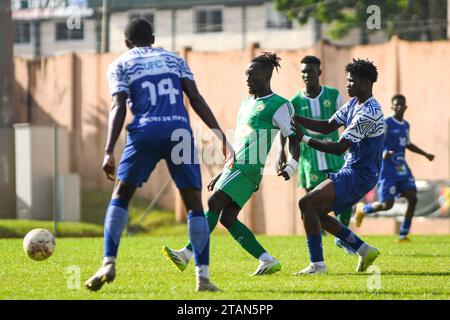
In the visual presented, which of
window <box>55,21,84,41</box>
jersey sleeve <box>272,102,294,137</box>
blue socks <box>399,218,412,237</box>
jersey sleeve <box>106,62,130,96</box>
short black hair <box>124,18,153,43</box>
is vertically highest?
window <box>55,21,84,41</box>

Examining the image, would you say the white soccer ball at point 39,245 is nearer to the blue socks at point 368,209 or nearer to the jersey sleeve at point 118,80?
the jersey sleeve at point 118,80

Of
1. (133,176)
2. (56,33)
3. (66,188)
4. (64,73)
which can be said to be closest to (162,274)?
(133,176)

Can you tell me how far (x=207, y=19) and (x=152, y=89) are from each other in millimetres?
43833

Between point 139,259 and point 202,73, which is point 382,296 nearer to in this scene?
point 139,259

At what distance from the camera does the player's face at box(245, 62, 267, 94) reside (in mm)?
11648

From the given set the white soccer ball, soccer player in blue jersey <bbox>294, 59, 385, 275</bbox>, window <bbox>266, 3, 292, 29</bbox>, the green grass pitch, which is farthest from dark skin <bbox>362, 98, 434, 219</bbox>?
window <bbox>266, 3, 292, 29</bbox>

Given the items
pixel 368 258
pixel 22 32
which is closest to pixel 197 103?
pixel 368 258

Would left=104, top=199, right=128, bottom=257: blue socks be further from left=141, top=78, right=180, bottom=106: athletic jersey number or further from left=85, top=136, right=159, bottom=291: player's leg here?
left=141, top=78, right=180, bottom=106: athletic jersey number

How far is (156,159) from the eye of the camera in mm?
9391

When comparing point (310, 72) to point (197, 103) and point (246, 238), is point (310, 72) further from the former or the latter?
point (197, 103)

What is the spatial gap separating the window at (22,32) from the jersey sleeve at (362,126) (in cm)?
4853

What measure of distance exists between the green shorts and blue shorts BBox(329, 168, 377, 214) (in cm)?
88

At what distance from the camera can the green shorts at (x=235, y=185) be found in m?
11.5

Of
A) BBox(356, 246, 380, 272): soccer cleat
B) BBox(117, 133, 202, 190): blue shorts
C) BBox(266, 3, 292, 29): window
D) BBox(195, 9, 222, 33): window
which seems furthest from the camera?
BBox(195, 9, 222, 33): window
